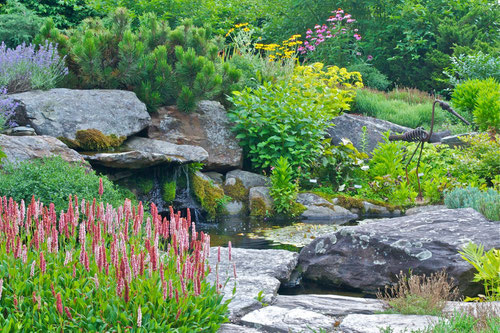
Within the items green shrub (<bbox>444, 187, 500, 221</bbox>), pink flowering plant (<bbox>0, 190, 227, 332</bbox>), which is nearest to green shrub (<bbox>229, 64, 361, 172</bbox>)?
green shrub (<bbox>444, 187, 500, 221</bbox>)

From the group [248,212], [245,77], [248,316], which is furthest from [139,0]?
[248,316]

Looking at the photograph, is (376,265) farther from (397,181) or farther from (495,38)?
(495,38)

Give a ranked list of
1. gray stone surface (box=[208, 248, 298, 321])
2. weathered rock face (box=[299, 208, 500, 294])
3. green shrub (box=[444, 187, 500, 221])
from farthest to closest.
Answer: green shrub (box=[444, 187, 500, 221])
weathered rock face (box=[299, 208, 500, 294])
gray stone surface (box=[208, 248, 298, 321])

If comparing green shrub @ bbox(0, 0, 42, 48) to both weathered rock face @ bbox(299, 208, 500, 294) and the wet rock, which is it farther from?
weathered rock face @ bbox(299, 208, 500, 294)

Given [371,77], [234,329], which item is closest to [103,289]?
[234,329]

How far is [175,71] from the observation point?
9820mm

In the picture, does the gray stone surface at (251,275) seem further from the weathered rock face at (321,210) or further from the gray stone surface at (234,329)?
the weathered rock face at (321,210)

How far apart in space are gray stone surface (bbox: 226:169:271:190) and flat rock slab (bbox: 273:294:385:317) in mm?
5120

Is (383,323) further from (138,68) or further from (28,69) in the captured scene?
(28,69)

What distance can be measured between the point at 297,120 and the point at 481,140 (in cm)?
338

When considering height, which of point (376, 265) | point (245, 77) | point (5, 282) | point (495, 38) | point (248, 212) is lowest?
point (248, 212)

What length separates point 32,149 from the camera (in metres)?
6.71

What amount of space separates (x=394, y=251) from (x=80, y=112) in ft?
17.9

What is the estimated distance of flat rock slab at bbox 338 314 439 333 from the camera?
3578 mm
